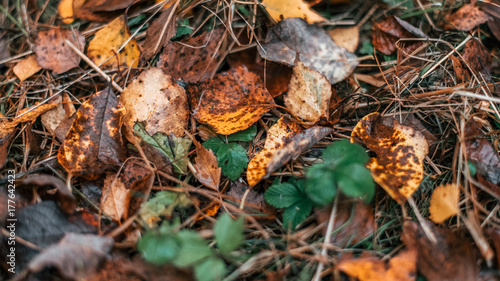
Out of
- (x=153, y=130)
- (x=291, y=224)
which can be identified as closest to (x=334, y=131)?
(x=291, y=224)

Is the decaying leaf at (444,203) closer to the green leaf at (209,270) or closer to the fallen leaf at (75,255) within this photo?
the green leaf at (209,270)

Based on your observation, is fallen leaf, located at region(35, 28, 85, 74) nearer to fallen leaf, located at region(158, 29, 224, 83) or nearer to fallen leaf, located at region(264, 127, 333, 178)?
fallen leaf, located at region(158, 29, 224, 83)

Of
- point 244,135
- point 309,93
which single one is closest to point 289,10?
point 309,93

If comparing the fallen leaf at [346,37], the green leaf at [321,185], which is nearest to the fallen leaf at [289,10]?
the fallen leaf at [346,37]

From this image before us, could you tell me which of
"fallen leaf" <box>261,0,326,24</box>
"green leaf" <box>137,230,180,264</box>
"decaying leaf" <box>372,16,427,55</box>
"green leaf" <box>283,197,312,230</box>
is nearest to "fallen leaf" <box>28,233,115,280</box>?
"green leaf" <box>137,230,180,264</box>

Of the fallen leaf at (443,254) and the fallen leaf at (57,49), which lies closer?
the fallen leaf at (443,254)

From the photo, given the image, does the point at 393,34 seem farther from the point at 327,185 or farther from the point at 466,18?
the point at 327,185

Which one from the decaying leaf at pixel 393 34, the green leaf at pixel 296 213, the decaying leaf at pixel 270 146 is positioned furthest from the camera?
the decaying leaf at pixel 393 34
